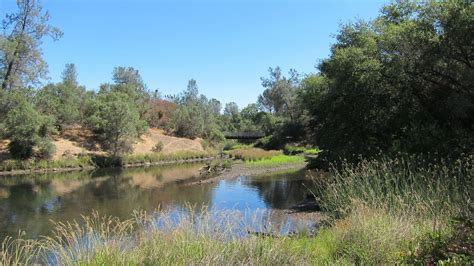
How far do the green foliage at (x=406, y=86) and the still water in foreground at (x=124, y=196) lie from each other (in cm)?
489

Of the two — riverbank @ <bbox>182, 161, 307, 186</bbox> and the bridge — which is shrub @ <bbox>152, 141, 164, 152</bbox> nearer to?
riverbank @ <bbox>182, 161, 307, 186</bbox>

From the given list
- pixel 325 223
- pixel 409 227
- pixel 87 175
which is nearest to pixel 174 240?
pixel 409 227

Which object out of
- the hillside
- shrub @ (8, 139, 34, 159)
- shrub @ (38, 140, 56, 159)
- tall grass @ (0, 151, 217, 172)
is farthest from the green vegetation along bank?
the hillside

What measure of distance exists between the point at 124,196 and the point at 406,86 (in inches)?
665

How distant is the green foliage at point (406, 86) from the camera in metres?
16.5

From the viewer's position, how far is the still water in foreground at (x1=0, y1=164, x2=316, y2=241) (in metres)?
19.0

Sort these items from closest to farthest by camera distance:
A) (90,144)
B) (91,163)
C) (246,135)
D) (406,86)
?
(406,86)
(91,163)
(90,144)
(246,135)

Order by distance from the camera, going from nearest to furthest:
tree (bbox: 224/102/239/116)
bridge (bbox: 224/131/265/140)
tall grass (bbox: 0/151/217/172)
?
tall grass (bbox: 0/151/217/172), bridge (bbox: 224/131/265/140), tree (bbox: 224/102/239/116)

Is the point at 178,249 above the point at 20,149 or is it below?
below

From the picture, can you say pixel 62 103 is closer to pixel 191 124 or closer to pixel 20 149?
pixel 20 149

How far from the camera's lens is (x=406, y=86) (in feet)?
62.1

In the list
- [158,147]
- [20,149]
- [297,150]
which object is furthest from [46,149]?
[297,150]

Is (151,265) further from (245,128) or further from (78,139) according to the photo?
(245,128)

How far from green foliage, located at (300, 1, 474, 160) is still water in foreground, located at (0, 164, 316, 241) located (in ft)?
16.0
